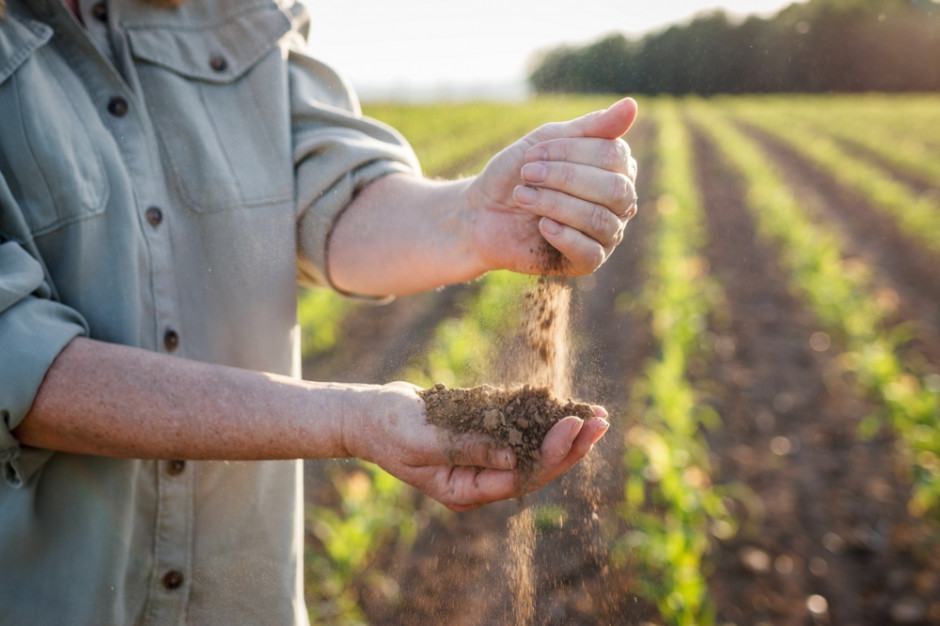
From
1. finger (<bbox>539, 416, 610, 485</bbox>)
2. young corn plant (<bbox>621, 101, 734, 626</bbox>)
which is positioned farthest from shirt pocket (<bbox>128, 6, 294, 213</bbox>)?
young corn plant (<bbox>621, 101, 734, 626</bbox>)

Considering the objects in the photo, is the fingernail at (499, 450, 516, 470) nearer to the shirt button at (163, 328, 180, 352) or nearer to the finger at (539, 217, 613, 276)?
the finger at (539, 217, 613, 276)

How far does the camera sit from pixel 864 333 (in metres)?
4.76

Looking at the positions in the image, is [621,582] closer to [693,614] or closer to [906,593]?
[693,614]

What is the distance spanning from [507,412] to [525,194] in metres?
0.34

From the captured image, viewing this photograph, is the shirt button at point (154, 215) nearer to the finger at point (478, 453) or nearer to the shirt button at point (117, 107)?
the shirt button at point (117, 107)

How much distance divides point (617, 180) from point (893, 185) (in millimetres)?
10791

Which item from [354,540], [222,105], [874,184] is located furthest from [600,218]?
[874,184]

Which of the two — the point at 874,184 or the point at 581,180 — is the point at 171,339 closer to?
the point at 581,180

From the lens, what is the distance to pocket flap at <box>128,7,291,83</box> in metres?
1.10

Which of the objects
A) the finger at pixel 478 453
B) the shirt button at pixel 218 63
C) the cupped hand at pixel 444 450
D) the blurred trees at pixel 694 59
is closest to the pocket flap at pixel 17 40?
the shirt button at pixel 218 63

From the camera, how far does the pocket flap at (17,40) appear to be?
0.91m

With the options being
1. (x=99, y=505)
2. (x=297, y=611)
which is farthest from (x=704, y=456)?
(x=99, y=505)

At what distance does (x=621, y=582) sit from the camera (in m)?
2.53

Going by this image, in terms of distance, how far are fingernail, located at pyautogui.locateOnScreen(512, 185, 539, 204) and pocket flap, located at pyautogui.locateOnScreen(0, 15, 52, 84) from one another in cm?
69
